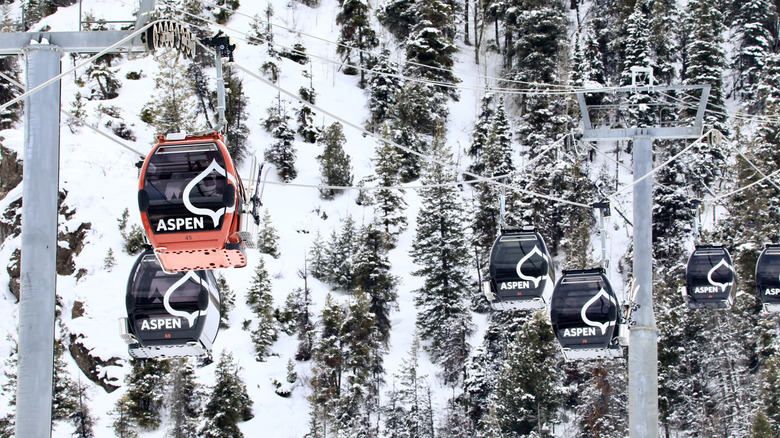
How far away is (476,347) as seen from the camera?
39812 millimetres

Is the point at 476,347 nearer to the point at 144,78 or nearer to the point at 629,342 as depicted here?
the point at 629,342

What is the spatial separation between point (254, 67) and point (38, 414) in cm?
5969

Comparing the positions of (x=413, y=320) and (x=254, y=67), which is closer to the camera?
(x=413, y=320)

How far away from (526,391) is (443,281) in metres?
8.91

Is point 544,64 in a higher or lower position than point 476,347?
higher

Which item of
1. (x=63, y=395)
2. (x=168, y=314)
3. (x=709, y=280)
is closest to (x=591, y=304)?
(x=709, y=280)

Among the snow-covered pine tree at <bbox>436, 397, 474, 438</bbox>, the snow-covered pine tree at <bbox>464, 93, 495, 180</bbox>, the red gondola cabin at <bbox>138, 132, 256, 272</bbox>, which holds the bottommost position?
the snow-covered pine tree at <bbox>436, 397, 474, 438</bbox>

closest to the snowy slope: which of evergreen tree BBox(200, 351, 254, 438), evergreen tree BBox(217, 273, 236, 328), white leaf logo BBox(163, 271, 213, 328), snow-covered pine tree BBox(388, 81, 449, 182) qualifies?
evergreen tree BBox(217, 273, 236, 328)

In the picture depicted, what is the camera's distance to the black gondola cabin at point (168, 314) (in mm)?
12094

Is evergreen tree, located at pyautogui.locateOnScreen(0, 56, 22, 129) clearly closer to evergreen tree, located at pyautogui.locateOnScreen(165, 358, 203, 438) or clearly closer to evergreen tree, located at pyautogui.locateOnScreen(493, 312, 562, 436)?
evergreen tree, located at pyautogui.locateOnScreen(165, 358, 203, 438)

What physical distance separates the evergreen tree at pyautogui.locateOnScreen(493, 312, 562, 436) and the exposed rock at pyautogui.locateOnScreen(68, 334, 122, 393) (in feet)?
54.9

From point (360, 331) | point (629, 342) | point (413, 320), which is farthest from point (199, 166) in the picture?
point (413, 320)

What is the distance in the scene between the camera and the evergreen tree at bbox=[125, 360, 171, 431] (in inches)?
1330

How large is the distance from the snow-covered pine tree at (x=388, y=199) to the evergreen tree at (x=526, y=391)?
14561 millimetres
